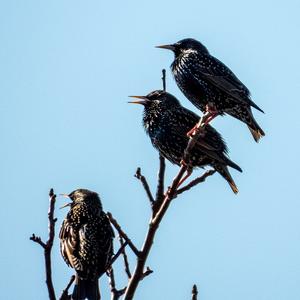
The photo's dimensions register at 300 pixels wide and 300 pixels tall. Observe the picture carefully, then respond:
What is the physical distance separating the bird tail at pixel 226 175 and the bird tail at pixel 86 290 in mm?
1594

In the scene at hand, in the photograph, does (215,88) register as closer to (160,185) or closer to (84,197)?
(84,197)

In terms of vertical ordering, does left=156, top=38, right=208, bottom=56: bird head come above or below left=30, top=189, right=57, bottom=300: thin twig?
above

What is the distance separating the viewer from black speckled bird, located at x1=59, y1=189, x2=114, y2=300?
5.62m

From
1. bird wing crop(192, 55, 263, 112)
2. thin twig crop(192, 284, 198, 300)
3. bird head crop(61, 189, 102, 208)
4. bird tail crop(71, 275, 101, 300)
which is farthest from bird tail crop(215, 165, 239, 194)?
thin twig crop(192, 284, 198, 300)

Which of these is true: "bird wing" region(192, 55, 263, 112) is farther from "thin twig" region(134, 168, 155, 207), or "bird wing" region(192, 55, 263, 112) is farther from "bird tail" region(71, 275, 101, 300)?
"thin twig" region(134, 168, 155, 207)

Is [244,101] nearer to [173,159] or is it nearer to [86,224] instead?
[173,159]

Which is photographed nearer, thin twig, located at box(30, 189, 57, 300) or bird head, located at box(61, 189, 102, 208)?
thin twig, located at box(30, 189, 57, 300)

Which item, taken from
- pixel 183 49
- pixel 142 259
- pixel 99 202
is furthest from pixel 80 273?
pixel 183 49

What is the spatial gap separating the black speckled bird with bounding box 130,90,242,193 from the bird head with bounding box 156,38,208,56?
866mm

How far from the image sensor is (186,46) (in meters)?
7.82

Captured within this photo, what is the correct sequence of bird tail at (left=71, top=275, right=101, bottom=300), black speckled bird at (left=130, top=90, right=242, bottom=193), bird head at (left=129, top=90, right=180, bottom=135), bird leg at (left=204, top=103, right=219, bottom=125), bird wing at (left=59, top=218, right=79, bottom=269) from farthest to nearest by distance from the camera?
bird head at (left=129, top=90, right=180, bottom=135) < black speckled bird at (left=130, top=90, right=242, bottom=193) < bird wing at (left=59, top=218, right=79, bottom=269) < bird tail at (left=71, top=275, right=101, bottom=300) < bird leg at (left=204, top=103, right=219, bottom=125)

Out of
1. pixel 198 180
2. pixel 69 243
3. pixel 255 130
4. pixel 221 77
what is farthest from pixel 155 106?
pixel 198 180

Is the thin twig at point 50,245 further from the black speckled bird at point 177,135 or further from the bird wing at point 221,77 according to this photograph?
the bird wing at point 221,77

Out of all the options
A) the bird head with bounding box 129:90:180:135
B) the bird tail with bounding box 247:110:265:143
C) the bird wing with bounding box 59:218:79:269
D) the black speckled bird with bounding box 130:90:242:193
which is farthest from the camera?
the bird tail with bounding box 247:110:265:143
